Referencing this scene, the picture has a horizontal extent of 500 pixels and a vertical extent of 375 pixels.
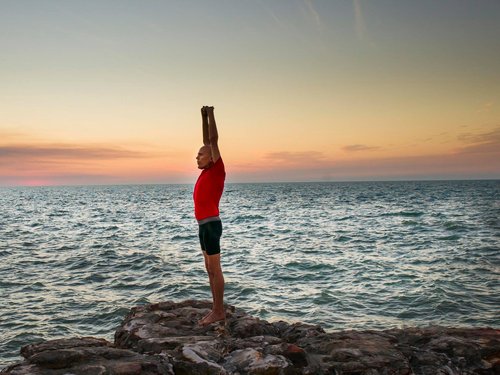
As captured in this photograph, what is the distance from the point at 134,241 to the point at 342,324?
70.7ft

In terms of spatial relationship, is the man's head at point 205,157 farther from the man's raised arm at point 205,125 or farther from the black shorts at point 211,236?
the black shorts at point 211,236

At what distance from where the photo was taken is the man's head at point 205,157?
6289mm

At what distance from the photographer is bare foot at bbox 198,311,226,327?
6.65 metres

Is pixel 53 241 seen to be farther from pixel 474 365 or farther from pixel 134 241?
pixel 474 365

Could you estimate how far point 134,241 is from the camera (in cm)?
3005

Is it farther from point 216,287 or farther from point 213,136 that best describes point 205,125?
point 216,287

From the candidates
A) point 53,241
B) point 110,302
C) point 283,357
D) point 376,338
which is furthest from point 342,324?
point 53,241

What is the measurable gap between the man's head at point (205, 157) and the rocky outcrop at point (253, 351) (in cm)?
262

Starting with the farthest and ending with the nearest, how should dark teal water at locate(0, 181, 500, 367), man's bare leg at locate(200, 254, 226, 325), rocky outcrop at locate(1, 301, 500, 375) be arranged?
1. dark teal water at locate(0, 181, 500, 367)
2. man's bare leg at locate(200, 254, 226, 325)
3. rocky outcrop at locate(1, 301, 500, 375)

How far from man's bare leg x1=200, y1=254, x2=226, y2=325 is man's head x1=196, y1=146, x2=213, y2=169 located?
145cm

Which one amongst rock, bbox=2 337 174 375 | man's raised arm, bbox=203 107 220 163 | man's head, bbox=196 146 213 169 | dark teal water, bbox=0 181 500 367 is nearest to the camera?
rock, bbox=2 337 174 375

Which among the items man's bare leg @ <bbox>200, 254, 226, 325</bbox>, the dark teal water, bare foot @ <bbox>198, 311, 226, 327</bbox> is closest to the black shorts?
Answer: man's bare leg @ <bbox>200, 254, 226, 325</bbox>

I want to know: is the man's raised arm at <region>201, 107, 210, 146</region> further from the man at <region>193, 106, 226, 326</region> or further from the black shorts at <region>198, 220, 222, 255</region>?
the black shorts at <region>198, 220, 222, 255</region>

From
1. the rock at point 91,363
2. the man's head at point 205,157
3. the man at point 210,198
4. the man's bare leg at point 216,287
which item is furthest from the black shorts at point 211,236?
the rock at point 91,363
